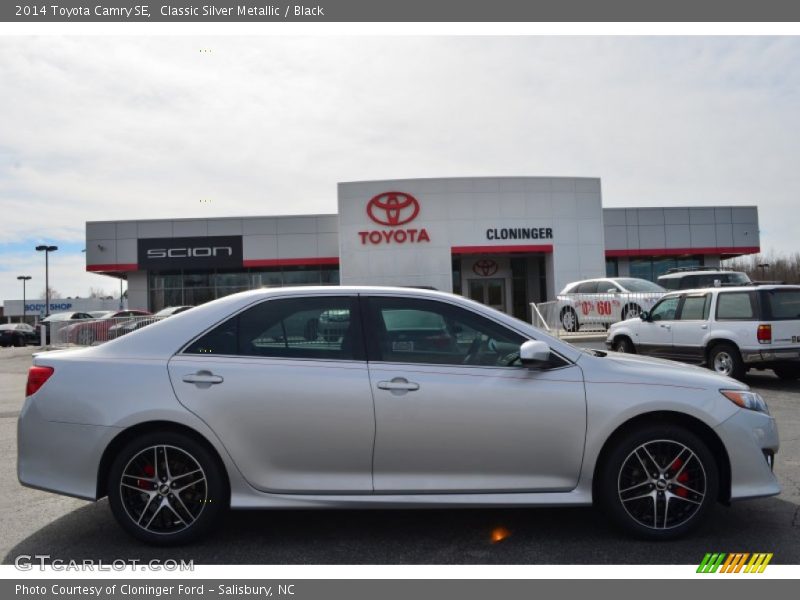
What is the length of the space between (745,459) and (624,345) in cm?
930

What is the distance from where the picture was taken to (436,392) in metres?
3.92

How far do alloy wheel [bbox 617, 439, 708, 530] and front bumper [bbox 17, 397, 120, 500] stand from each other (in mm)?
3212

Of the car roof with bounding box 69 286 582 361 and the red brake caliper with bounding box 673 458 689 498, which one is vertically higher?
the car roof with bounding box 69 286 582 361

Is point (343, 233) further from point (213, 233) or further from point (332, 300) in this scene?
point (332, 300)

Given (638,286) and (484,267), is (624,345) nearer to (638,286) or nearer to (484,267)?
(638,286)

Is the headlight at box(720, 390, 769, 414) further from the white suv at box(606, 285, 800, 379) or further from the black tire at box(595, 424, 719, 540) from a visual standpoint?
the white suv at box(606, 285, 800, 379)

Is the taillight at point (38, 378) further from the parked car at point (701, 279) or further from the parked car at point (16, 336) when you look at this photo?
the parked car at point (16, 336)

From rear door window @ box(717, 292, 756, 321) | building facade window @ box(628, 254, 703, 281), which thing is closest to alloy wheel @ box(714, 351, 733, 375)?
rear door window @ box(717, 292, 756, 321)

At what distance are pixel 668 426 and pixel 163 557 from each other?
3193 mm

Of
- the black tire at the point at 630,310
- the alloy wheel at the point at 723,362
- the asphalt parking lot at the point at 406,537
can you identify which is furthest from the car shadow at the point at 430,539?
the black tire at the point at 630,310

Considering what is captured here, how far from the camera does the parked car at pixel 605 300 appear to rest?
1672cm

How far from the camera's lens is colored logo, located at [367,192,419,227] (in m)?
29.1

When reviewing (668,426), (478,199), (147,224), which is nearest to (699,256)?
(478,199)

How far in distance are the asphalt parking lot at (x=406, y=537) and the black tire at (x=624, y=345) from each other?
7775 mm
